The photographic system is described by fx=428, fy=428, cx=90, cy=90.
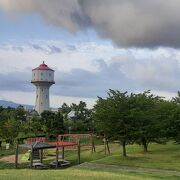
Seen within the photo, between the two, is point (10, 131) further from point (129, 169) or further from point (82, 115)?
point (82, 115)

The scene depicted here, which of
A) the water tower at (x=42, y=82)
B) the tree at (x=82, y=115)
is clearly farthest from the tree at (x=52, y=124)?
the water tower at (x=42, y=82)

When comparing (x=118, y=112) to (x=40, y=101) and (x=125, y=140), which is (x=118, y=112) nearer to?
(x=125, y=140)

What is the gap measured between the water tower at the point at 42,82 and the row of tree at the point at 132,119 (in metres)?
72.4

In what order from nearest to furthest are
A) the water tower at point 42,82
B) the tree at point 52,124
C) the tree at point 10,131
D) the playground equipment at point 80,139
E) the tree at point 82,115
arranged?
the playground equipment at point 80,139 < the tree at point 10,131 < the tree at point 52,124 < the tree at point 82,115 < the water tower at point 42,82

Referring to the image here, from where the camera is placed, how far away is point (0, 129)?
50.8 m

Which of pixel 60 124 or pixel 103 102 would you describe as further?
pixel 60 124

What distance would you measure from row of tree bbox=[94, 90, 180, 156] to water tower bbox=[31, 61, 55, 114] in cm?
7238

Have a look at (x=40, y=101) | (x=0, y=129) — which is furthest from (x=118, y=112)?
(x=40, y=101)

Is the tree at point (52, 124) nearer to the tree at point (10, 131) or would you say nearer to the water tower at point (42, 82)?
the tree at point (10, 131)

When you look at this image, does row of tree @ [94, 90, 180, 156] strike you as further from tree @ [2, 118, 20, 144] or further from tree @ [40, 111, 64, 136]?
tree @ [40, 111, 64, 136]

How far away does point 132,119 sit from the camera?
3344 cm

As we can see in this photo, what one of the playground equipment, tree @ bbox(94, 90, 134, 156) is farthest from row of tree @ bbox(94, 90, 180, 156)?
the playground equipment

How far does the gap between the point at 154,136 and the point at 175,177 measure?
13178 mm

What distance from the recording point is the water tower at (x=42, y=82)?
107375mm
